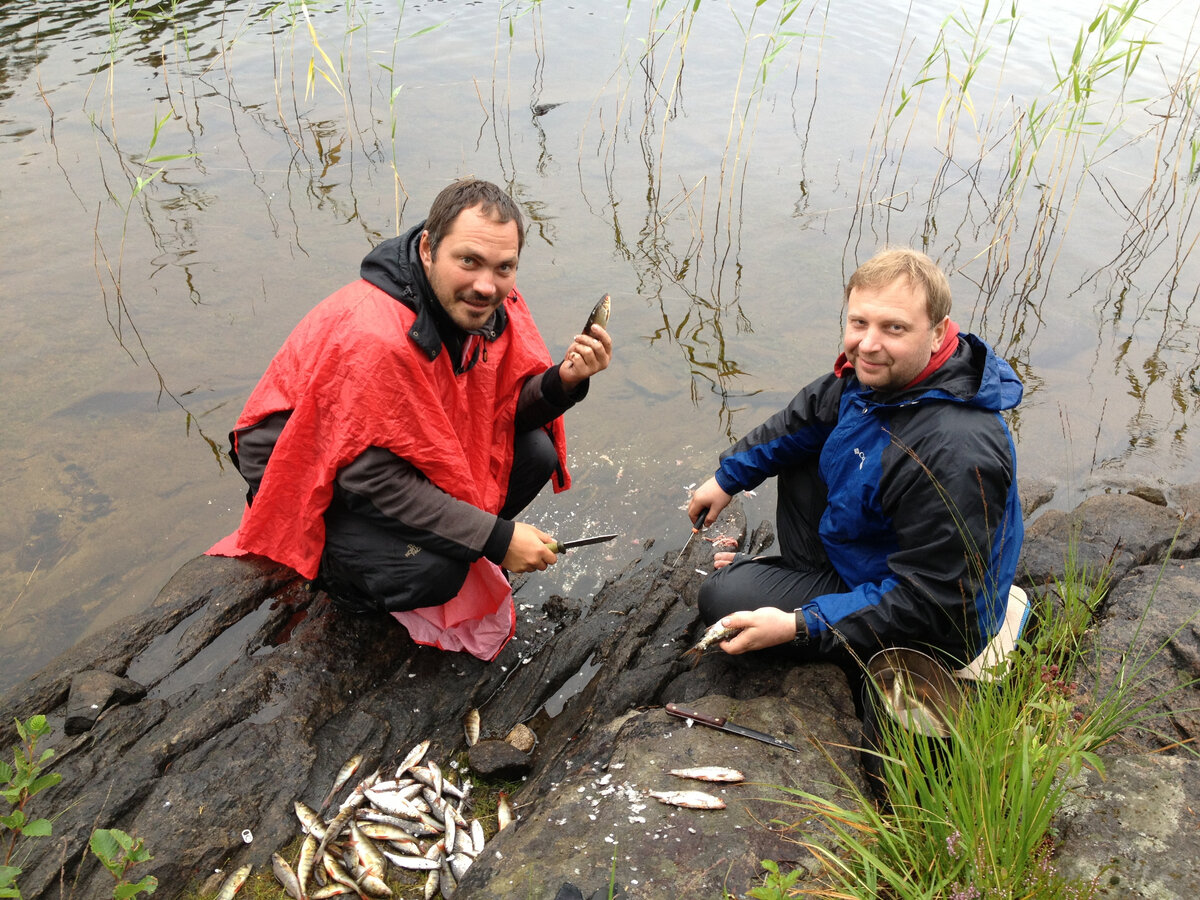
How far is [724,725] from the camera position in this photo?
11.1 feet

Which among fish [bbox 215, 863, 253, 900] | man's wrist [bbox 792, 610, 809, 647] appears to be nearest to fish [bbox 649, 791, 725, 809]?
man's wrist [bbox 792, 610, 809, 647]

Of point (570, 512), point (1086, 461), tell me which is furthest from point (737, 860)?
point (1086, 461)

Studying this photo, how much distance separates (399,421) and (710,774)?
6.06 ft

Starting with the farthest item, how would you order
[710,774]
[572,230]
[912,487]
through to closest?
[572,230] < [912,487] < [710,774]

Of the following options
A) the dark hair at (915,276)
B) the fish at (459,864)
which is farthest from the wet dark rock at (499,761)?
the dark hair at (915,276)

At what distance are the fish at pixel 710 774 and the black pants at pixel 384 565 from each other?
54.9 inches

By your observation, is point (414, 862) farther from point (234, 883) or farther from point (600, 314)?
point (600, 314)

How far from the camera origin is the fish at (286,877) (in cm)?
319

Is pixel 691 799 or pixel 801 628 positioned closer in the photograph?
pixel 691 799

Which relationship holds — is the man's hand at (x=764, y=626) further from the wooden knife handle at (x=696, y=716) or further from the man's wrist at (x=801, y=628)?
the wooden knife handle at (x=696, y=716)

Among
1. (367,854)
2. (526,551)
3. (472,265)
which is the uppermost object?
(472,265)

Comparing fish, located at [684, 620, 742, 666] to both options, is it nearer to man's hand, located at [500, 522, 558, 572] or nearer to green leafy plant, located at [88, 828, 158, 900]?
man's hand, located at [500, 522, 558, 572]

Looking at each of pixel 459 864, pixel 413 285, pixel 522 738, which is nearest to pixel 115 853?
pixel 459 864

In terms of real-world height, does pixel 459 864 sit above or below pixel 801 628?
below
